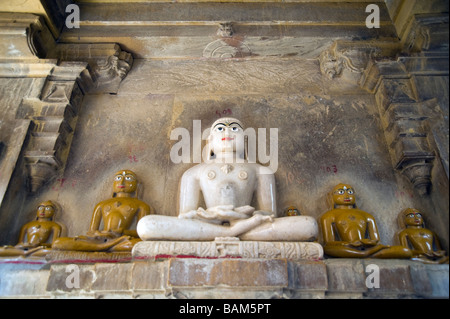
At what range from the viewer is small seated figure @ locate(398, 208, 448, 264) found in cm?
351

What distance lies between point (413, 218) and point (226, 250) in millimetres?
2196

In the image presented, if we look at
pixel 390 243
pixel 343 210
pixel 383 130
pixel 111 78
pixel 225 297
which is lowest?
pixel 225 297

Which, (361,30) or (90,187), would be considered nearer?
(90,187)

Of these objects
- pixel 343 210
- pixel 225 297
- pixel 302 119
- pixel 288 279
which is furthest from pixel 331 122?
pixel 225 297

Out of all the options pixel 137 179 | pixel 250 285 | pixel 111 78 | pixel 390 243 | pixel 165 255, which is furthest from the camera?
pixel 111 78

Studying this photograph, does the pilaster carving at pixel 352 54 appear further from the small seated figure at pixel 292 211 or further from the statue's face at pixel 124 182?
the statue's face at pixel 124 182

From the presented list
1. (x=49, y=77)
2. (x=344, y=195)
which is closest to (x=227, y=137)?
(x=344, y=195)

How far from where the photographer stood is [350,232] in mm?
3826

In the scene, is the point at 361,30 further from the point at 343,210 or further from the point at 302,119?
the point at 343,210

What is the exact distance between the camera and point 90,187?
4441 millimetres

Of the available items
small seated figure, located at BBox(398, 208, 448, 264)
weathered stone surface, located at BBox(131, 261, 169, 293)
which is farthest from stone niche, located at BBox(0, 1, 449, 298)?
small seated figure, located at BBox(398, 208, 448, 264)

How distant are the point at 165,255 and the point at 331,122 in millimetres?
2985

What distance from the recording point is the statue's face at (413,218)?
3.95 metres

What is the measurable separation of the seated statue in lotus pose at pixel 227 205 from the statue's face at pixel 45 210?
4.43 ft
